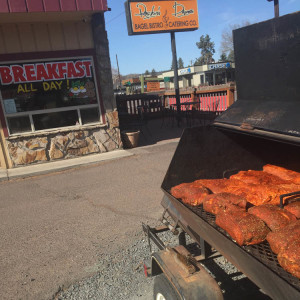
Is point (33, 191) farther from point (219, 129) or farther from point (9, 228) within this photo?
point (219, 129)

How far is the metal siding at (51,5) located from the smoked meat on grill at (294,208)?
6.66 m

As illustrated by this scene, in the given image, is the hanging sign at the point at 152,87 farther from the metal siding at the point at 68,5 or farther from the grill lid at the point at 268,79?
the grill lid at the point at 268,79

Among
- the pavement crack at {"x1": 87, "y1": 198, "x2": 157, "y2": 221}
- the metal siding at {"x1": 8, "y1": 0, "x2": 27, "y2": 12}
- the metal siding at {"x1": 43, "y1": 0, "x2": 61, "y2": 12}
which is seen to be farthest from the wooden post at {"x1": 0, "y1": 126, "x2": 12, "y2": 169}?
the pavement crack at {"x1": 87, "y1": 198, "x2": 157, "y2": 221}

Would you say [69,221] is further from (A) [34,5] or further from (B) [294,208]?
(A) [34,5]

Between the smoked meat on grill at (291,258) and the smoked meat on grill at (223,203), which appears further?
the smoked meat on grill at (223,203)

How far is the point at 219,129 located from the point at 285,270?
174cm

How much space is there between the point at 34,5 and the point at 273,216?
267 inches

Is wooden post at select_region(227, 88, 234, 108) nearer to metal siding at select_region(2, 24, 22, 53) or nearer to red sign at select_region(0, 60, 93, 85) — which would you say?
red sign at select_region(0, 60, 93, 85)

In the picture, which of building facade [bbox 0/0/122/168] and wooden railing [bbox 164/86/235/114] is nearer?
building facade [bbox 0/0/122/168]

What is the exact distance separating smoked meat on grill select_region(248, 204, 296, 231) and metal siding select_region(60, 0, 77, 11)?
658 centimetres

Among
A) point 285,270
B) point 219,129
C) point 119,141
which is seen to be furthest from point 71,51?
point 285,270

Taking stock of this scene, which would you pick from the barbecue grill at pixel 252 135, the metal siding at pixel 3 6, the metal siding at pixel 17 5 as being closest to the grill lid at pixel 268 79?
the barbecue grill at pixel 252 135

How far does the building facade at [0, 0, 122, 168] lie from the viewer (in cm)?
756

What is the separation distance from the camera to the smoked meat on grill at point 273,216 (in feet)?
6.33
